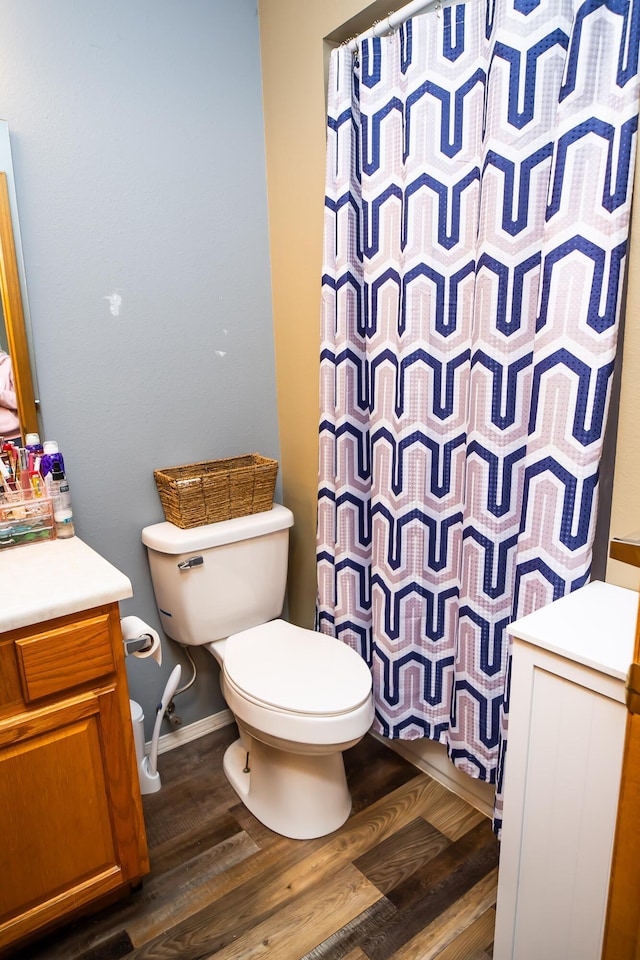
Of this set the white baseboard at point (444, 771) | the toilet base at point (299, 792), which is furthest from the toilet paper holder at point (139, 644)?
the white baseboard at point (444, 771)

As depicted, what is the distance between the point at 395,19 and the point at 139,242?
0.85m

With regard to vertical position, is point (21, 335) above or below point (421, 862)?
above

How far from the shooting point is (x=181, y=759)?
1946 mm

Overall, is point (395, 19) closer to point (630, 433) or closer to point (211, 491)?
point (630, 433)

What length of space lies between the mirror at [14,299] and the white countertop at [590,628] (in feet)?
4.28

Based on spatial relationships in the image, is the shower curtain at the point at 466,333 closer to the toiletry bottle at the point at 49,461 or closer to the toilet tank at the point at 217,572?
the toilet tank at the point at 217,572

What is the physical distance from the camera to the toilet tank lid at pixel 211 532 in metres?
1.71

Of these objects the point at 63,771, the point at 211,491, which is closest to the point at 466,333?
the point at 211,491

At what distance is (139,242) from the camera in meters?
1.71

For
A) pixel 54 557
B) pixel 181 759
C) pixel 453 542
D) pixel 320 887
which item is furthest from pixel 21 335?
pixel 320 887

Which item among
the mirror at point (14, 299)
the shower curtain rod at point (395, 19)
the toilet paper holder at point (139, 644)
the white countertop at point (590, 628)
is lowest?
the toilet paper holder at point (139, 644)

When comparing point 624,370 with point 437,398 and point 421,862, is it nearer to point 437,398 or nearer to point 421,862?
point 437,398

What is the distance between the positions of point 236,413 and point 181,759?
1.14 meters

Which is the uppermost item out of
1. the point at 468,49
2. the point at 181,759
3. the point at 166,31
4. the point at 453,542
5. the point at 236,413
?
the point at 166,31
